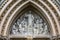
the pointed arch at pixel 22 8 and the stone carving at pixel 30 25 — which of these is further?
the stone carving at pixel 30 25

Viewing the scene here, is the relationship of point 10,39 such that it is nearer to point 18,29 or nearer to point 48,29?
point 18,29

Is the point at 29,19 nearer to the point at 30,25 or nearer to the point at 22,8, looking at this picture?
the point at 30,25

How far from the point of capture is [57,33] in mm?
7773

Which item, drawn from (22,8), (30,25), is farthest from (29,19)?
(22,8)

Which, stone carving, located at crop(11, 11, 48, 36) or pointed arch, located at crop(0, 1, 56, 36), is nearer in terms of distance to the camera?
pointed arch, located at crop(0, 1, 56, 36)

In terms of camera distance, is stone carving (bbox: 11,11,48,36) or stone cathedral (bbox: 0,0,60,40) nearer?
stone cathedral (bbox: 0,0,60,40)

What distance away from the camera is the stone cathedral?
786 cm

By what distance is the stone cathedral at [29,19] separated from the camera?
25.8ft

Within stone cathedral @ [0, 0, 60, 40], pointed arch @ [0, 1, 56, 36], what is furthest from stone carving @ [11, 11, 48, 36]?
pointed arch @ [0, 1, 56, 36]

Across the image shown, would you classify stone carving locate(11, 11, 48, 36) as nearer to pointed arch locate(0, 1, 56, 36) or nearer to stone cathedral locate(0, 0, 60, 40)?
stone cathedral locate(0, 0, 60, 40)

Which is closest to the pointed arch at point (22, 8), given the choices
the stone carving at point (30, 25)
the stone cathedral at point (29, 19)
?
the stone cathedral at point (29, 19)

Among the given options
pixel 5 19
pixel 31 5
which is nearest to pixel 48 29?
pixel 31 5

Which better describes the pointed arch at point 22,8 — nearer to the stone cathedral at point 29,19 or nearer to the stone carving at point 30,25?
the stone cathedral at point 29,19

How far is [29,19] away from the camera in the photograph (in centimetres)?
844
